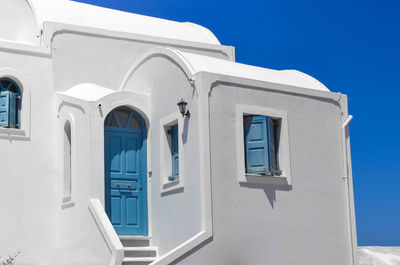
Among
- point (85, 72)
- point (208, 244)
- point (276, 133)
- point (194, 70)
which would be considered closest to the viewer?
point (208, 244)


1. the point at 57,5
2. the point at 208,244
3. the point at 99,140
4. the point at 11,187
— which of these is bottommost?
the point at 208,244

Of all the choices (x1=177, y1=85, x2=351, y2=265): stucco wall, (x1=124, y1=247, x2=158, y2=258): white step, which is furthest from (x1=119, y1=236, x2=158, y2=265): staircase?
(x1=177, y1=85, x2=351, y2=265): stucco wall

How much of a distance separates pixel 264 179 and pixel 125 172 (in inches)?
120

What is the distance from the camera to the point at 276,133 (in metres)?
13.5

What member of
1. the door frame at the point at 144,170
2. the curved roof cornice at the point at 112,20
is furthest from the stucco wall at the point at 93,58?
the door frame at the point at 144,170

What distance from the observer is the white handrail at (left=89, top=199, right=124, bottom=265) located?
11.2m

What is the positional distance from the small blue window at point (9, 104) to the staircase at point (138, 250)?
137 inches

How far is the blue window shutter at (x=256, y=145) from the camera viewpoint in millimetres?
12773

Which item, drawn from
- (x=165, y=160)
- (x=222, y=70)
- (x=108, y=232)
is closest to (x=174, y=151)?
(x=165, y=160)

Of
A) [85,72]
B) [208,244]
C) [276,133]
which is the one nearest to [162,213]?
[208,244]

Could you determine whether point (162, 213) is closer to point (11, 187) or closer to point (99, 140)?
point (99, 140)

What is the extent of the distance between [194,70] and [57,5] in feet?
16.8

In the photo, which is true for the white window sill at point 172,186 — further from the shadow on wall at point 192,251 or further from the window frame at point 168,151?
the shadow on wall at point 192,251

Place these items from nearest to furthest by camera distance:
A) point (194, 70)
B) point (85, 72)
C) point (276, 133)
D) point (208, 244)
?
1. point (208, 244)
2. point (194, 70)
3. point (276, 133)
4. point (85, 72)
